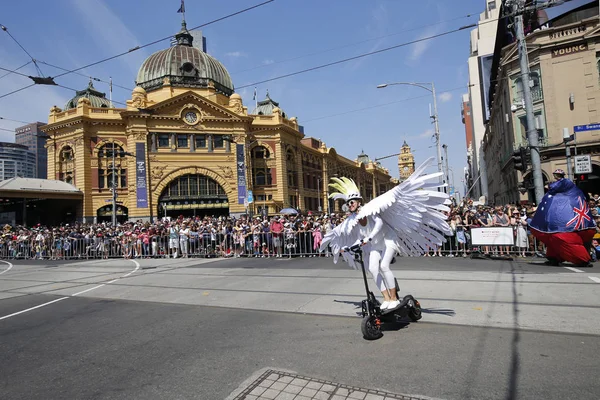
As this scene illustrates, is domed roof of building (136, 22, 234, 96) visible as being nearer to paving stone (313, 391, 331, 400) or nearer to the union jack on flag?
the union jack on flag

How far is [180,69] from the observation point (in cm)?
4559

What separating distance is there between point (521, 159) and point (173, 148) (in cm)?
3585

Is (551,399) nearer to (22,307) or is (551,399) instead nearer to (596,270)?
(596,270)

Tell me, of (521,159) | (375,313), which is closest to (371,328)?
(375,313)

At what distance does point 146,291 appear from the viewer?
331 inches

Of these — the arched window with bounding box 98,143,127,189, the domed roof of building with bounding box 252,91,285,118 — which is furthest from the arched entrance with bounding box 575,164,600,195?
the domed roof of building with bounding box 252,91,285,118

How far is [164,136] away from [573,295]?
40.4 m

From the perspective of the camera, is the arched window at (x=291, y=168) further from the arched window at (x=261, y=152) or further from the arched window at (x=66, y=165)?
the arched window at (x=66, y=165)

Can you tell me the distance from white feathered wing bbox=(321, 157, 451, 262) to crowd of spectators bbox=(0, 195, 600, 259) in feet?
21.7

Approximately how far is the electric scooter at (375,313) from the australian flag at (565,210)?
20.3 feet

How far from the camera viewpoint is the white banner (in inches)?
434

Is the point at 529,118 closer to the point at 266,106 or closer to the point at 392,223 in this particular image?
the point at 392,223

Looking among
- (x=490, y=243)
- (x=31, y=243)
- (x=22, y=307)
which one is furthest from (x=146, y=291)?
(x=31, y=243)

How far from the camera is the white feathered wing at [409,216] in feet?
14.9
